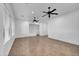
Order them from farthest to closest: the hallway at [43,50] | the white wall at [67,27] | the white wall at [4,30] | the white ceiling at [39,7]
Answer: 1. the white wall at [67,27]
2. the white ceiling at [39,7]
3. the hallway at [43,50]
4. the white wall at [4,30]

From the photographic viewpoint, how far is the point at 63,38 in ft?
20.0

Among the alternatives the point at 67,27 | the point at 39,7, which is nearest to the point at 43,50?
the point at 39,7

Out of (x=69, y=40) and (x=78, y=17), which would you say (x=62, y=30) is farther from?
(x=78, y=17)

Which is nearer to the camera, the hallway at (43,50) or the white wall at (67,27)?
the hallway at (43,50)

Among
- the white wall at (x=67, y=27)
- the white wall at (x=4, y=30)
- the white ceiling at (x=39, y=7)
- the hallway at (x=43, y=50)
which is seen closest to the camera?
the white wall at (x=4, y=30)

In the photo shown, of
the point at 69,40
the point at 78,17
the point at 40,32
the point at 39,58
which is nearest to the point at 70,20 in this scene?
the point at 78,17

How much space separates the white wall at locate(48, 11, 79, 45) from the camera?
5111 mm

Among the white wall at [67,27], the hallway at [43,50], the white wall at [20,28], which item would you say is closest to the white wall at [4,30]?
the hallway at [43,50]

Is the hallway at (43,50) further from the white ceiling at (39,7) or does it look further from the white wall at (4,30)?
the white ceiling at (39,7)

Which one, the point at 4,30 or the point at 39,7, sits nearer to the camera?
the point at 4,30

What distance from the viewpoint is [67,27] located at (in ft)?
19.0

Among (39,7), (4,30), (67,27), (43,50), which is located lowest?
(43,50)

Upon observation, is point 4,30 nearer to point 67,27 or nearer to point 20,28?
point 20,28

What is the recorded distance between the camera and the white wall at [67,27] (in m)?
5.11
